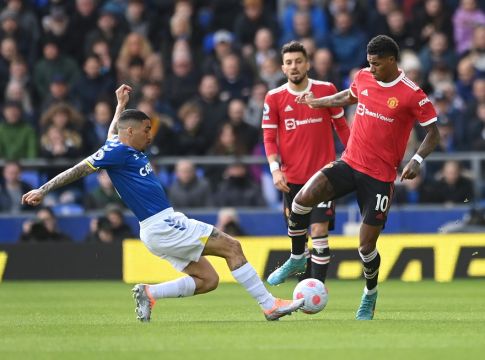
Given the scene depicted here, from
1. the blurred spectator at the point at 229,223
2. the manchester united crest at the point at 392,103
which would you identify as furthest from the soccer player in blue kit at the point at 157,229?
the blurred spectator at the point at 229,223

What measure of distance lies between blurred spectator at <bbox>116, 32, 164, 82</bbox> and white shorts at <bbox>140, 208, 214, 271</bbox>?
1068 cm

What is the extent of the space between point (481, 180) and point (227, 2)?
6.44 m

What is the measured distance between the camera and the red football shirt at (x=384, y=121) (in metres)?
12.1

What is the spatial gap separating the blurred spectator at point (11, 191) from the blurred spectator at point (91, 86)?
217 cm

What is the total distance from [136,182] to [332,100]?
2.47 m

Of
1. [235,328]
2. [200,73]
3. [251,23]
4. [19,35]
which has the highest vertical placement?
[251,23]

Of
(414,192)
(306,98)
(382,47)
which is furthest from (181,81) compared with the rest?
(382,47)

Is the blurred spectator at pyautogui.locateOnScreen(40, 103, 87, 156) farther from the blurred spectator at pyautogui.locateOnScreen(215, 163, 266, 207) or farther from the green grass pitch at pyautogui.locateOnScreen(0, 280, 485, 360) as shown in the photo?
the green grass pitch at pyautogui.locateOnScreen(0, 280, 485, 360)

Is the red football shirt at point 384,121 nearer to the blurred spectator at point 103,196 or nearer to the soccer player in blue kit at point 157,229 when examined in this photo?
the soccer player in blue kit at point 157,229

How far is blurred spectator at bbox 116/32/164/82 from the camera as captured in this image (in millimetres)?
22219

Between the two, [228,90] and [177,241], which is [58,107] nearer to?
[228,90]

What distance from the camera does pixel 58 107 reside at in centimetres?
2092

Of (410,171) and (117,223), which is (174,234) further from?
(117,223)

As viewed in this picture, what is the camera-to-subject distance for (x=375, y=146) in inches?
482
